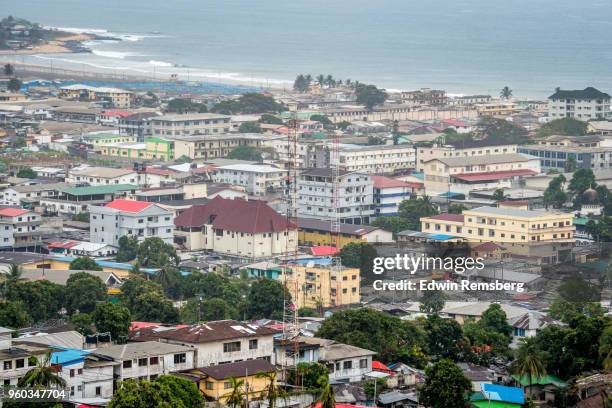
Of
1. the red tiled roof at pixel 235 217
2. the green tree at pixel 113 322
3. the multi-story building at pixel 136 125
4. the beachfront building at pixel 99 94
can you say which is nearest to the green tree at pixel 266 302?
the green tree at pixel 113 322

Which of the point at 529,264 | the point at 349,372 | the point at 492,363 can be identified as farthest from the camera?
the point at 529,264

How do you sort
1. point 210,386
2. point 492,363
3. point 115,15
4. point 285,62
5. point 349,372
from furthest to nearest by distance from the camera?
point 115,15 < point 285,62 < point 492,363 < point 349,372 < point 210,386

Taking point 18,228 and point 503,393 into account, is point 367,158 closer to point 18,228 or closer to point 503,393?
point 18,228

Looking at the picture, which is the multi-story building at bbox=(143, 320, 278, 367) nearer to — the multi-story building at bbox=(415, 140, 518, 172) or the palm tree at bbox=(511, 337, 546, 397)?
the palm tree at bbox=(511, 337, 546, 397)

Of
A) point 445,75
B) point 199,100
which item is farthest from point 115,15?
point 199,100

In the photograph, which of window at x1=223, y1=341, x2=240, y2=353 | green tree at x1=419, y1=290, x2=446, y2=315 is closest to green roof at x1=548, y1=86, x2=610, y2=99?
green tree at x1=419, y1=290, x2=446, y2=315

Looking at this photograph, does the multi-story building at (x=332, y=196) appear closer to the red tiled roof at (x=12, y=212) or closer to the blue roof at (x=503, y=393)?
the red tiled roof at (x=12, y=212)

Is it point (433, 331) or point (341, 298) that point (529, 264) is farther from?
point (433, 331)
